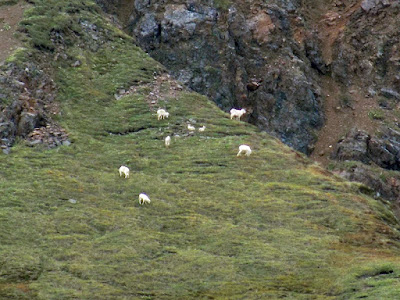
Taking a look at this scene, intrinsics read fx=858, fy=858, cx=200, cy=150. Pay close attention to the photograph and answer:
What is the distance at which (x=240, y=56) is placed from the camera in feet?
282

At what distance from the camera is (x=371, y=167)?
79.4 m

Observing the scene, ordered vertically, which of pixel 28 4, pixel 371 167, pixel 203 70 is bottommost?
pixel 371 167

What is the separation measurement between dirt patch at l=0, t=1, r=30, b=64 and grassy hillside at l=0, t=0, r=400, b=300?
0.99 m

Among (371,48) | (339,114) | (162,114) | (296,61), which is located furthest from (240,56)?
(162,114)

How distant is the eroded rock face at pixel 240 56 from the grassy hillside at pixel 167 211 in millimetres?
16604

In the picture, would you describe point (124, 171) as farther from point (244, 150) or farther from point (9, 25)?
point (9, 25)

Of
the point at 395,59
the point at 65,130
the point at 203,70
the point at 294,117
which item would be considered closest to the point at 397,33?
the point at 395,59

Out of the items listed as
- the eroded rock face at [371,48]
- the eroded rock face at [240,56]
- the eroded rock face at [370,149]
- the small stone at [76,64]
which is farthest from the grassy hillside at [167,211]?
the eroded rock face at [371,48]

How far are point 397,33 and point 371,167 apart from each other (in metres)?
19.2

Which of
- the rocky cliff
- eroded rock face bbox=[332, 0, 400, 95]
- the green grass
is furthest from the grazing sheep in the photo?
eroded rock face bbox=[332, 0, 400, 95]

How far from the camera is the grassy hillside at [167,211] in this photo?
1458 inches

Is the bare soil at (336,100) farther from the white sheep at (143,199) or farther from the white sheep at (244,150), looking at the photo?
the white sheep at (143,199)

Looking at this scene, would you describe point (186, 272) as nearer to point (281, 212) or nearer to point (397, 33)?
point (281, 212)

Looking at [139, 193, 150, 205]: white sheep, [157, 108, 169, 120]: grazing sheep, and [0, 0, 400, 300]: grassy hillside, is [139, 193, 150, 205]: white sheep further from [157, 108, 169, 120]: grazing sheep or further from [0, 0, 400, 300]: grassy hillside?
[157, 108, 169, 120]: grazing sheep
